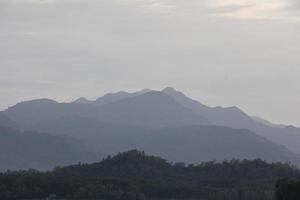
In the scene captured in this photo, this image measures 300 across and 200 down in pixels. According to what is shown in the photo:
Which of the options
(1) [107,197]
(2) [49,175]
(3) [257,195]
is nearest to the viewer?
(3) [257,195]

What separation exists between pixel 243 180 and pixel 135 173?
52.1 feet

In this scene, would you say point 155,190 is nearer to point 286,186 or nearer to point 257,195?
point 257,195

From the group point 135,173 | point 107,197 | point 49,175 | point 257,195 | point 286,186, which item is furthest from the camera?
point 135,173

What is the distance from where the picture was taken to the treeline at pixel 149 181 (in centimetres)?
10781

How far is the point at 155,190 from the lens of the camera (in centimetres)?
11288

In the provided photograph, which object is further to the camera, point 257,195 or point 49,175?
point 49,175

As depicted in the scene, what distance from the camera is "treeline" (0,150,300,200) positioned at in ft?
354

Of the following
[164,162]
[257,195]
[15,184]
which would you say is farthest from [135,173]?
[257,195]

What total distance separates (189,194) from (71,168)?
3473 centimetres

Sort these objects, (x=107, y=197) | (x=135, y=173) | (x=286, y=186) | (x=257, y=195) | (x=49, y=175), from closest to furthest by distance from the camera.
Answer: (x=286, y=186), (x=257, y=195), (x=107, y=197), (x=49, y=175), (x=135, y=173)

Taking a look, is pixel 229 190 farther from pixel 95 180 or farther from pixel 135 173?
pixel 135 173

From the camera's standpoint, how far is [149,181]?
120438 millimetres

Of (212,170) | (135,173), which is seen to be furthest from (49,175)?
(212,170)

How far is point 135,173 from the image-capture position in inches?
5325
